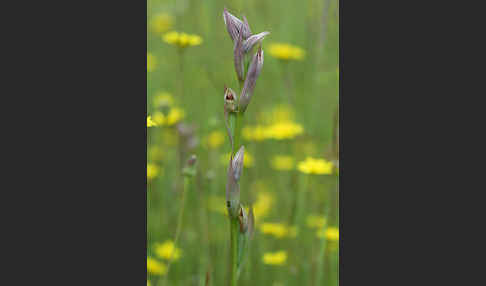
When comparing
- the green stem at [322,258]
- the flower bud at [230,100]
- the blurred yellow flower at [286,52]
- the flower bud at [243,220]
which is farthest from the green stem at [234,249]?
the blurred yellow flower at [286,52]

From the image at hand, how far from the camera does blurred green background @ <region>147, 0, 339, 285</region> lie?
287 centimetres

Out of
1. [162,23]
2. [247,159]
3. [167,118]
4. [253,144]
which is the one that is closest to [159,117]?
[167,118]

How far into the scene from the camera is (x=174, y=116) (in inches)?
116

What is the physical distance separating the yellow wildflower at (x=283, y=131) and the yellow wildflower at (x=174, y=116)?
480 millimetres

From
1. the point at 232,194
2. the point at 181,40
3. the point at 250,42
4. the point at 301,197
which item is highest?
the point at 181,40

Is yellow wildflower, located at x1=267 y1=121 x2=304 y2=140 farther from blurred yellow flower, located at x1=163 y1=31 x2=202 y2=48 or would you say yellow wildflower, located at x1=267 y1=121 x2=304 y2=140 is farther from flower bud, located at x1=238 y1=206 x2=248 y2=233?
flower bud, located at x1=238 y1=206 x2=248 y2=233

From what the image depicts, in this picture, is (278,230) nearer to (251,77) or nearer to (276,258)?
(276,258)

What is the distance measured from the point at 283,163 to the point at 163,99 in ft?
2.64

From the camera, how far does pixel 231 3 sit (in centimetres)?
301

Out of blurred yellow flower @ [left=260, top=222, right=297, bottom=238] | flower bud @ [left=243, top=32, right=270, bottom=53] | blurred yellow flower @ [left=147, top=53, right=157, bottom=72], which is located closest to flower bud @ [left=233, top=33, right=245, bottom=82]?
flower bud @ [left=243, top=32, right=270, bottom=53]

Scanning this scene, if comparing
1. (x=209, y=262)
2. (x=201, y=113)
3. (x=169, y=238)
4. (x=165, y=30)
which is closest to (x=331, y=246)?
(x=209, y=262)

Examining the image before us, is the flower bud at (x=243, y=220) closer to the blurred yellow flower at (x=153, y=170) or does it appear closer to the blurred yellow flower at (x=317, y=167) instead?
the blurred yellow flower at (x=317, y=167)

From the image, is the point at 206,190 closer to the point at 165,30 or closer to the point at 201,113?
the point at 201,113

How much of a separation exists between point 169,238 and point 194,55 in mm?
1076
